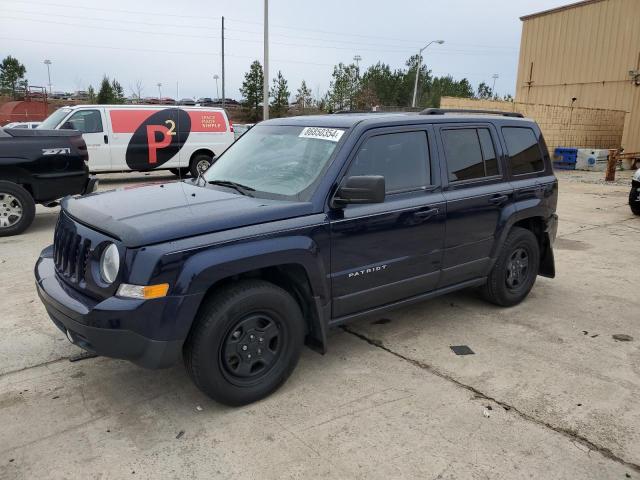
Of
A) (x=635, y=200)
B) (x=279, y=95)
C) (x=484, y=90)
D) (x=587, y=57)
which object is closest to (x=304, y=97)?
(x=279, y=95)

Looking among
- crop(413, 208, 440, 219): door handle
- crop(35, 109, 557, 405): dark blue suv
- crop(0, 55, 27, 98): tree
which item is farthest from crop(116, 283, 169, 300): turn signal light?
crop(0, 55, 27, 98): tree

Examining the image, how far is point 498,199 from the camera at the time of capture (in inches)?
179

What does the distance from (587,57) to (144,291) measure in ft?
76.3

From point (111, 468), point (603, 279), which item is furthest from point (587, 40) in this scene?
point (111, 468)

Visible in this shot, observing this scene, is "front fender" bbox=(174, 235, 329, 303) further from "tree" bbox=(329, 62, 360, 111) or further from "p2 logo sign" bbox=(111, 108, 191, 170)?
"tree" bbox=(329, 62, 360, 111)

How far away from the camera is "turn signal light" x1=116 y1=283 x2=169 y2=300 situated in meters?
2.75

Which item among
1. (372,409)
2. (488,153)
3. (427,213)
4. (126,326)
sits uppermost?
(488,153)

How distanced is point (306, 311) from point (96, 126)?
434 inches

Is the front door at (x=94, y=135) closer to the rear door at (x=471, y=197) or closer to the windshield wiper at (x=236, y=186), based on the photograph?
the windshield wiper at (x=236, y=186)

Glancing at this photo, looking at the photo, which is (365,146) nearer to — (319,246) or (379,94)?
(319,246)

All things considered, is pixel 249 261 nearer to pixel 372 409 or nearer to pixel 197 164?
pixel 372 409

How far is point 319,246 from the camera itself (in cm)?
335

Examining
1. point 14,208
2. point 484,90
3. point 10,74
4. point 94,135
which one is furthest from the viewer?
point 484,90

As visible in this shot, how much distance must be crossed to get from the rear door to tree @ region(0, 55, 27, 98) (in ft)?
180
